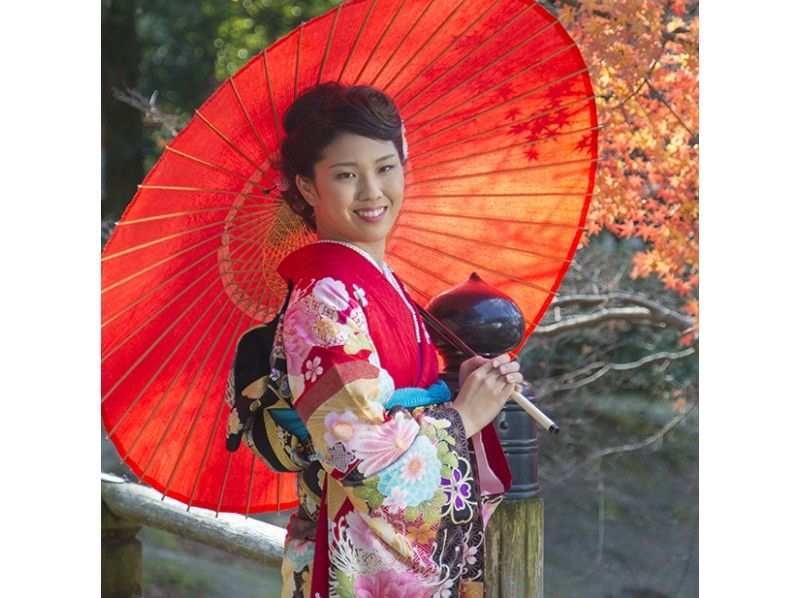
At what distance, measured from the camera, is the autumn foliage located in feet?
8.98

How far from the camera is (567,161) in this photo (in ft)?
6.02

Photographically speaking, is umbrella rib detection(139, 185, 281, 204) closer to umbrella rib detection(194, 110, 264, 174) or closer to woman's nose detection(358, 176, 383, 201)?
umbrella rib detection(194, 110, 264, 174)

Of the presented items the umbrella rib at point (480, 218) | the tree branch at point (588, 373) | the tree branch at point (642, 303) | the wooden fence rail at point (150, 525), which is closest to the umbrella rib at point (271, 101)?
the umbrella rib at point (480, 218)

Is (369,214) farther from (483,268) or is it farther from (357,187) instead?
(483,268)

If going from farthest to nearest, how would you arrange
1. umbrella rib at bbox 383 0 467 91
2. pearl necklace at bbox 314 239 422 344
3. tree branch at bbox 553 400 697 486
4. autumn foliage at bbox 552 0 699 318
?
tree branch at bbox 553 400 697 486
autumn foliage at bbox 552 0 699 318
umbrella rib at bbox 383 0 467 91
pearl necklace at bbox 314 239 422 344

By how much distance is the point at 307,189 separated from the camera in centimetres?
148

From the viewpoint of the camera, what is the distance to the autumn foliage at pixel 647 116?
274 centimetres

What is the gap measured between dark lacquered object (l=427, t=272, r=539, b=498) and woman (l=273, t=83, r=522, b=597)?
46 millimetres

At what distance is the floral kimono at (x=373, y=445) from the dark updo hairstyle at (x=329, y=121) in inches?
5.7

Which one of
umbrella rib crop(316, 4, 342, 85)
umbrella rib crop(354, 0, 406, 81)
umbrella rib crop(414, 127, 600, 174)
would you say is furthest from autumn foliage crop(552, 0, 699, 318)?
umbrella rib crop(316, 4, 342, 85)

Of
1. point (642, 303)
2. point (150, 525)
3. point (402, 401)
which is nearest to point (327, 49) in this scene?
point (402, 401)

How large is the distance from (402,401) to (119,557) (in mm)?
1840

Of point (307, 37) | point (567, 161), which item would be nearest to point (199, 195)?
point (307, 37)

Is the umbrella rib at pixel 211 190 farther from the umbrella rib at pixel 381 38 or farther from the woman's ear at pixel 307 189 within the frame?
the umbrella rib at pixel 381 38
